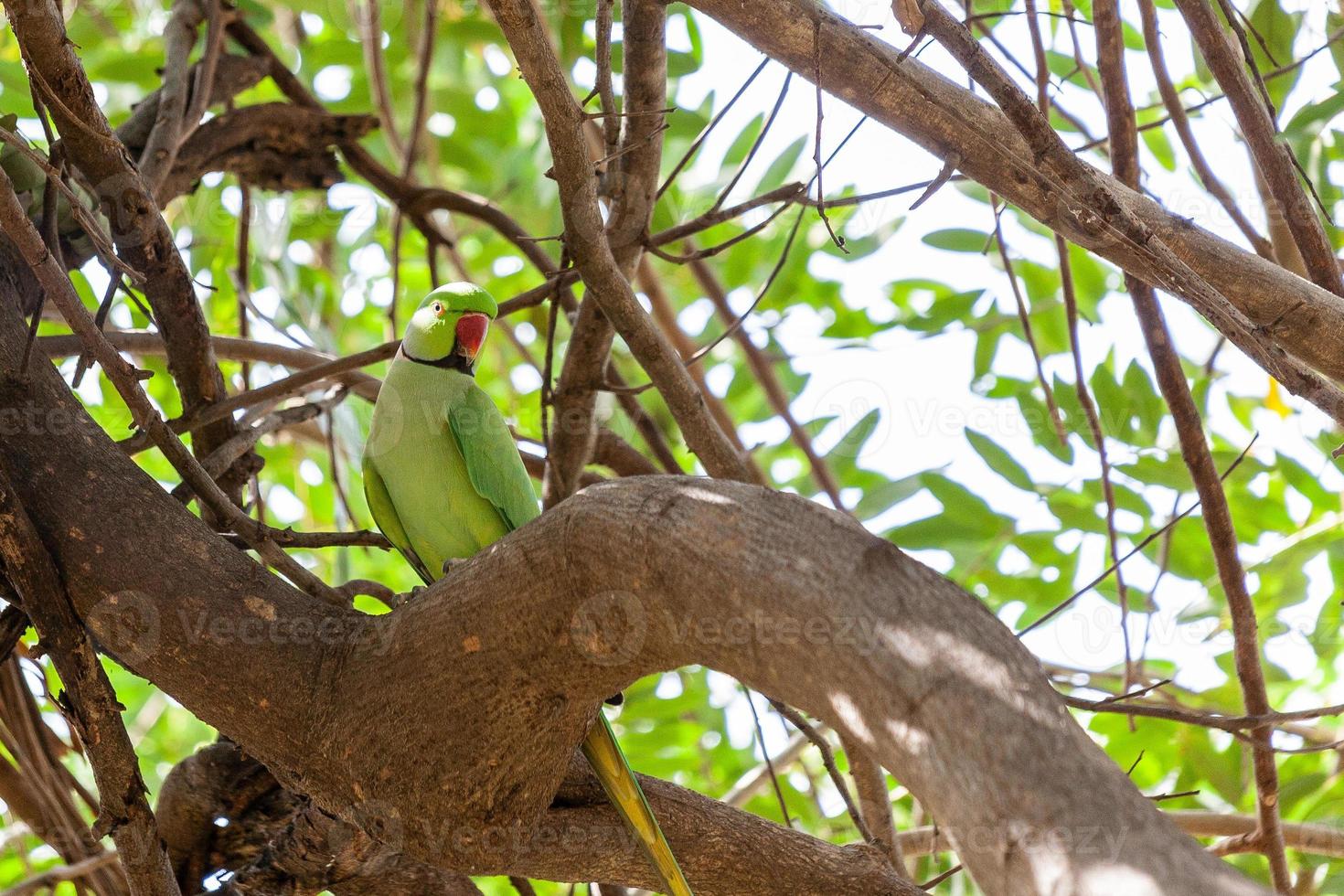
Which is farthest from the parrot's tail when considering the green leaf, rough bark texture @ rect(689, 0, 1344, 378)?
the green leaf

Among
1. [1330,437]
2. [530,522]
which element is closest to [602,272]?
[530,522]

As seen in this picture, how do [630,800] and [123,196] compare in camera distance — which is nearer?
[630,800]

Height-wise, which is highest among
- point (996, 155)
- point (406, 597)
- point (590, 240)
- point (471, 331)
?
point (471, 331)

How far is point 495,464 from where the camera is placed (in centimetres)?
296

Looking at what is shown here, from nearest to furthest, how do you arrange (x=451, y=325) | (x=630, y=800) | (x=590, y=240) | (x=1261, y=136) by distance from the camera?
(x=630, y=800) → (x=1261, y=136) → (x=590, y=240) → (x=451, y=325)

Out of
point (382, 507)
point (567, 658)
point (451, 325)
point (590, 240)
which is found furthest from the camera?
point (451, 325)

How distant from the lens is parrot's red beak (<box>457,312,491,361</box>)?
3.22 m

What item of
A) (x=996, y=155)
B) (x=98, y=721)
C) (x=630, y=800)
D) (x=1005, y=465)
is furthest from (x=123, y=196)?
(x=1005, y=465)

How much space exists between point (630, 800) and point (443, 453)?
123 cm

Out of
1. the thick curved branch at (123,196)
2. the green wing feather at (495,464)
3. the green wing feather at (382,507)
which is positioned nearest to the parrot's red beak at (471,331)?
the green wing feather at (495,464)

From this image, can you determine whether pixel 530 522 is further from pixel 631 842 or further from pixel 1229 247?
pixel 1229 247

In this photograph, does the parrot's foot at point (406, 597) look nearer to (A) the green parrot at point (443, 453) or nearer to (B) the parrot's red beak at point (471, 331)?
(A) the green parrot at point (443, 453)

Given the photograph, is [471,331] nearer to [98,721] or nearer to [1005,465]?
[98,721]

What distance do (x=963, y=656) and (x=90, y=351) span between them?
168 centimetres
